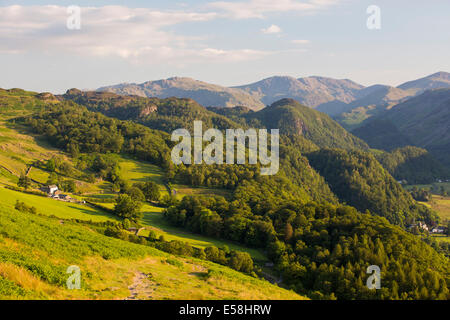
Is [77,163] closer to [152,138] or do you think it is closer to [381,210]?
[152,138]

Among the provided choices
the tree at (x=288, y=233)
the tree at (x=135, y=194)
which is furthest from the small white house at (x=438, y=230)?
the tree at (x=135, y=194)

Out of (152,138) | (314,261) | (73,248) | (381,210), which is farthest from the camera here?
(381,210)

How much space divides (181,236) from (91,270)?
4420 centimetres

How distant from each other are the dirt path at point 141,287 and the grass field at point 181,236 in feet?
115

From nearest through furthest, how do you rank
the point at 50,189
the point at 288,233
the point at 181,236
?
the point at 181,236 → the point at 288,233 → the point at 50,189

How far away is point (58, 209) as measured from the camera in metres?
64.5

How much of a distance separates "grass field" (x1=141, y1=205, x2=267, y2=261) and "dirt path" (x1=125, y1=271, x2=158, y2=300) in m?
35.0

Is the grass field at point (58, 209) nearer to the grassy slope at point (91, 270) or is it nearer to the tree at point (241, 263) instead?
the grassy slope at point (91, 270)

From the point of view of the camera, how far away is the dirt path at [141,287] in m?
24.8

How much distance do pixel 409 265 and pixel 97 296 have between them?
172ft

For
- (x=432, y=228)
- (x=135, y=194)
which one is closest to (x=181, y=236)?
(x=135, y=194)

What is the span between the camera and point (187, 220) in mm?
83875

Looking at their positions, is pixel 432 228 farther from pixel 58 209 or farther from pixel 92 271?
pixel 92 271
